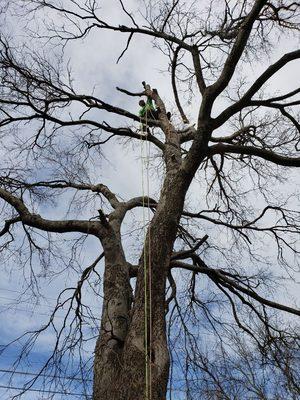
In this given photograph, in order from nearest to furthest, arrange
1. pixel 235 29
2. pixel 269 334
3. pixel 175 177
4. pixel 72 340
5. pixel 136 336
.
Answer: pixel 136 336 → pixel 72 340 → pixel 175 177 → pixel 269 334 → pixel 235 29

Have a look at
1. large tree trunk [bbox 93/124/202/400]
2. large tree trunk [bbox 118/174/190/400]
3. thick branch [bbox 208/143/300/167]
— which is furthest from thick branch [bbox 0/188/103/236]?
thick branch [bbox 208/143/300/167]

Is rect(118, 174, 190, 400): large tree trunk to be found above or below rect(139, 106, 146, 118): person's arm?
below

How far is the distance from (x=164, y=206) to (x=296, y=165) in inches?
54.0

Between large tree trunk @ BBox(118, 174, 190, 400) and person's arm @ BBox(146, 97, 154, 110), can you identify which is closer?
large tree trunk @ BBox(118, 174, 190, 400)

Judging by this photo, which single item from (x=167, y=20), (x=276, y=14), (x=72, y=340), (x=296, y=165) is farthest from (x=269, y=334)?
(x=167, y=20)

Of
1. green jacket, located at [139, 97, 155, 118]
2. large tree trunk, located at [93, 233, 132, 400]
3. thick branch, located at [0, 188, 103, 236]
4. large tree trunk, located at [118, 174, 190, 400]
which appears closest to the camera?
large tree trunk, located at [118, 174, 190, 400]

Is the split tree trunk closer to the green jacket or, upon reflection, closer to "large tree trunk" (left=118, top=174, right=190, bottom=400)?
"large tree trunk" (left=118, top=174, right=190, bottom=400)

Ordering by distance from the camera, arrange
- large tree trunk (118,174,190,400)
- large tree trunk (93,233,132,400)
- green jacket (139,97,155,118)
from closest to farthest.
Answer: large tree trunk (118,174,190,400)
large tree trunk (93,233,132,400)
green jacket (139,97,155,118)

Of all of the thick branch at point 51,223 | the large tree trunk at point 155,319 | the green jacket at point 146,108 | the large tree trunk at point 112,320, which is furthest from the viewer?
the green jacket at point 146,108

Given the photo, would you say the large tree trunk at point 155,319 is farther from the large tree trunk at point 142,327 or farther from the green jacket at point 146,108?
the green jacket at point 146,108

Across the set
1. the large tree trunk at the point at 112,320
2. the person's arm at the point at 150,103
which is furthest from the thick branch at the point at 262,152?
the person's arm at the point at 150,103

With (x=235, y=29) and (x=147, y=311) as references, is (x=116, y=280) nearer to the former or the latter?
(x=147, y=311)

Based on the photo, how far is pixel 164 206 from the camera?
395 centimetres

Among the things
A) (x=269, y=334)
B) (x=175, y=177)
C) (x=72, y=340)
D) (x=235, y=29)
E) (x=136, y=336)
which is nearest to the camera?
(x=136, y=336)
